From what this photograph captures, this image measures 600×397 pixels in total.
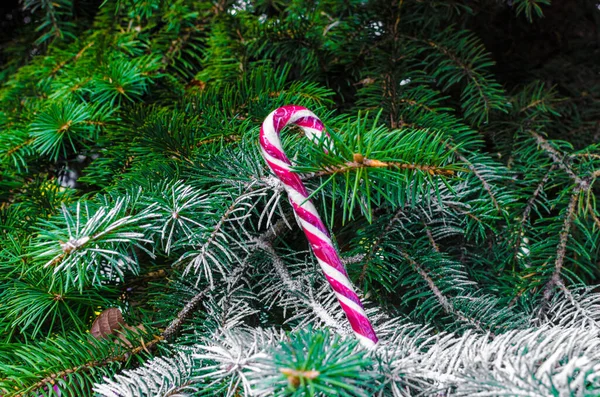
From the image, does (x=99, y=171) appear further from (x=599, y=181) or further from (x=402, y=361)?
(x=599, y=181)

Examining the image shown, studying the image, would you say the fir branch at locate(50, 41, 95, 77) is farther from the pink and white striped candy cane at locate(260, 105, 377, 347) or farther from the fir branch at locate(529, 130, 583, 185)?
the fir branch at locate(529, 130, 583, 185)

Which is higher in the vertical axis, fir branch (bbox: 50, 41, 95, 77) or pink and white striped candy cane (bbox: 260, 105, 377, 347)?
fir branch (bbox: 50, 41, 95, 77)

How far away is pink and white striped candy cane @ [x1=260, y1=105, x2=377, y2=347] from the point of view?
1.19 feet

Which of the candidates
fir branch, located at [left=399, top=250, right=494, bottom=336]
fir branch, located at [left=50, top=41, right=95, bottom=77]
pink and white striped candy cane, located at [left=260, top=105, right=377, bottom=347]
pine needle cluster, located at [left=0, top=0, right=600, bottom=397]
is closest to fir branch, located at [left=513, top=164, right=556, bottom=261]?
pine needle cluster, located at [left=0, top=0, right=600, bottom=397]

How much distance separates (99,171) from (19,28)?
0.52 m

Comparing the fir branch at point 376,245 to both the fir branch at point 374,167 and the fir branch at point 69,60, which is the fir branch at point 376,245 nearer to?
the fir branch at point 374,167

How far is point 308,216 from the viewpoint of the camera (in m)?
0.38

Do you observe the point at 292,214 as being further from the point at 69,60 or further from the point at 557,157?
the point at 69,60

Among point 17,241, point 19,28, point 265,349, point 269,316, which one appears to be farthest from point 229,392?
point 19,28

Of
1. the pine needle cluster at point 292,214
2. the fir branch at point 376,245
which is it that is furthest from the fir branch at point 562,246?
the fir branch at point 376,245

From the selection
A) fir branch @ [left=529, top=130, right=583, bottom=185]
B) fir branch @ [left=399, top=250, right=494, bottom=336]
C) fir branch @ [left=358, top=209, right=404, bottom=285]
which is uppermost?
fir branch @ [left=529, top=130, right=583, bottom=185]

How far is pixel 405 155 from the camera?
0.35 meters

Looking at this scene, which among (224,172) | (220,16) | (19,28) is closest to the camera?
(224,172)

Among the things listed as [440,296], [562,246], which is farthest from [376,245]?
[562,246]
